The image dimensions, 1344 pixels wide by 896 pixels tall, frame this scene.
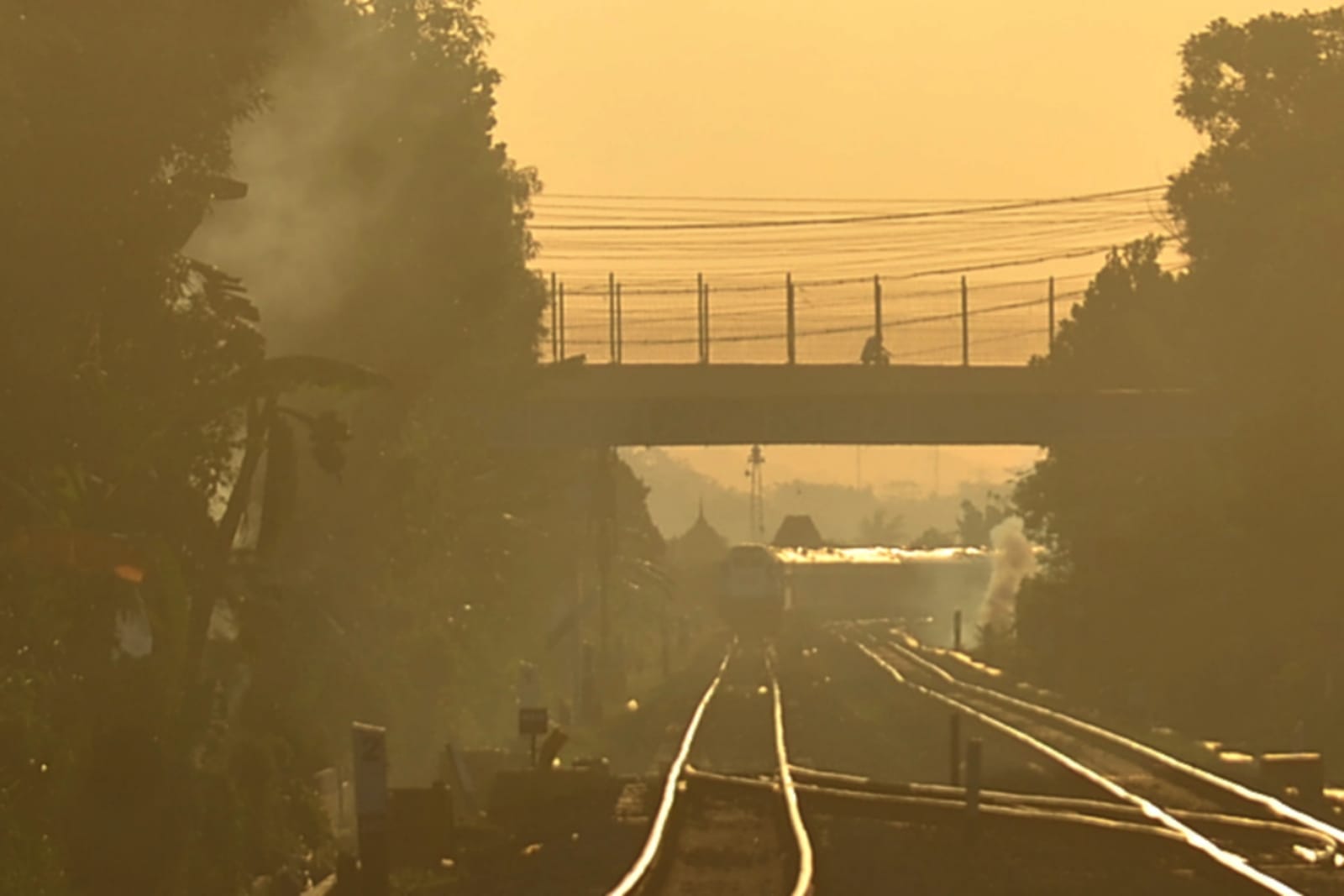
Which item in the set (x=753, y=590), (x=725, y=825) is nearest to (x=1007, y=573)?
(x=753, y=590)

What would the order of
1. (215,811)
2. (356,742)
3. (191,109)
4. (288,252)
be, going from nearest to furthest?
1. (356,742)
2. (215,811)
3. (191,109)
4. (288,252)

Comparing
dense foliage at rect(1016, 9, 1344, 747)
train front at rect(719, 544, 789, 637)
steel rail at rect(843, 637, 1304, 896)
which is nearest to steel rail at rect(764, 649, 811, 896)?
steel rail at rect(843, 637, 1304, 896)

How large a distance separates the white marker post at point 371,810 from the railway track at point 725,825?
79.8 inches

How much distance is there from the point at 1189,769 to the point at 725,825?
8.67 metres

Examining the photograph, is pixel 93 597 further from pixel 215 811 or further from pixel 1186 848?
pixel 1186 848

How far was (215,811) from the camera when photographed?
22266 mm

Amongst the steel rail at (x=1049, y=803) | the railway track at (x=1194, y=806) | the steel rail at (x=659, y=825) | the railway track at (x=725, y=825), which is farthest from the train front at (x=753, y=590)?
the steel rail at (x=1049, y=803)

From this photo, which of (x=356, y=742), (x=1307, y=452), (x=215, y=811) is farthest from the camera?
(x=1307, y=452)

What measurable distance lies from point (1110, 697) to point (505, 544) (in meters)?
15.8

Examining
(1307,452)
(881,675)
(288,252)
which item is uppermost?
(288,252)

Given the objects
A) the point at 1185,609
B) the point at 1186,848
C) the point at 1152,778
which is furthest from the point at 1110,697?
the point at 1186,848

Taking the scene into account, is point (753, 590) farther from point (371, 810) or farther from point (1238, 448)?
point (371, 810)

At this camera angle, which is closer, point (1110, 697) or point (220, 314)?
point (220, 314)

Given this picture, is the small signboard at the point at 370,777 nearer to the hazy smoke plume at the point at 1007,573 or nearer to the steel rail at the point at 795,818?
the steel rail at the point at 795,818
